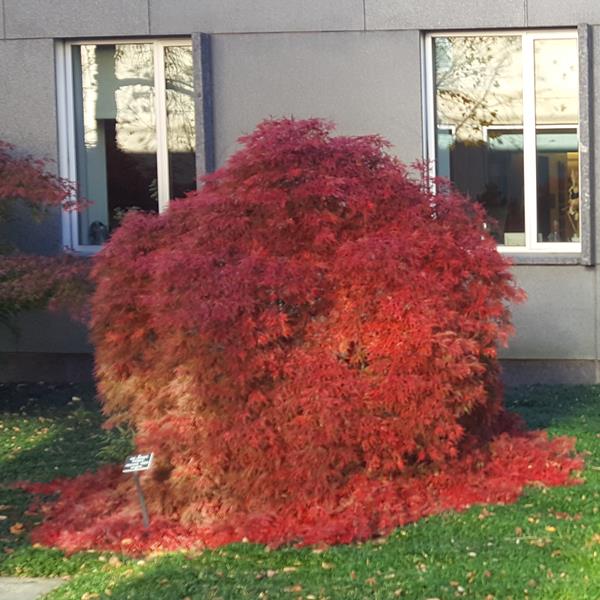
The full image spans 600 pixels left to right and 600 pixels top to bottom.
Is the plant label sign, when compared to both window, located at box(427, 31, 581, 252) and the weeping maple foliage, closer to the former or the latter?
the weeping maple foliage

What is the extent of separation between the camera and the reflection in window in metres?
11.1

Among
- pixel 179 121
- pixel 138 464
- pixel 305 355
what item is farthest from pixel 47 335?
pixel 305 355

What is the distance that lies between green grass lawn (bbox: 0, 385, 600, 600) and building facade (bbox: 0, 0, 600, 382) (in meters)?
3.73

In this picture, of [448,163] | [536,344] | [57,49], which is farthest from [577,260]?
[57,49]

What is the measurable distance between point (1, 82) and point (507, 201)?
15.8 ft

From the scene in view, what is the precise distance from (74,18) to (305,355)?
19.3 ft

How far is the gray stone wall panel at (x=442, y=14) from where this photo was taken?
10.6 m

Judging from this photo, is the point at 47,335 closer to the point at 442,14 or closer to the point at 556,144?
the point at 442,14

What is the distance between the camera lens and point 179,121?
36.4ft

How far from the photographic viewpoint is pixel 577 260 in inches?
415

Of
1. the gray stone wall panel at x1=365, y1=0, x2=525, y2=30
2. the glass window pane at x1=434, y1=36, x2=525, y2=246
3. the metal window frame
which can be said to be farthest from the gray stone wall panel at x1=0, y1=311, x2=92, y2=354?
the gray stone wall panel at x1=365, y1=0, x2=525, y2=30

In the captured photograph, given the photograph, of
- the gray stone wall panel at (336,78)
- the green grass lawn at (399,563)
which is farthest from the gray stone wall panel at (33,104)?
the green grass lawn at (399,563)

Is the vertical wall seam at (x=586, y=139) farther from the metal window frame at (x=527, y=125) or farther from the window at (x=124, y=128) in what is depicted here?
the window at (x=124, y=128)

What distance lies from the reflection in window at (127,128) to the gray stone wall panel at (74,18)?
0.25 metres
